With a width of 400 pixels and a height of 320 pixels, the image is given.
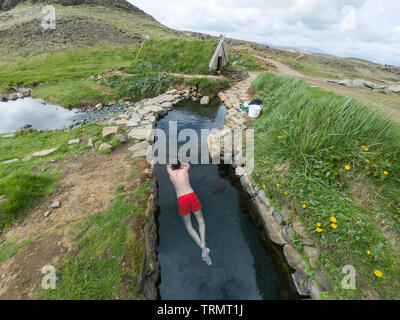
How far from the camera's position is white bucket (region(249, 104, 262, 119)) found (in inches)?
385

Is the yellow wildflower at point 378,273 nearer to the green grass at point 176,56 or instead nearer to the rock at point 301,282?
the rock at point 301,282

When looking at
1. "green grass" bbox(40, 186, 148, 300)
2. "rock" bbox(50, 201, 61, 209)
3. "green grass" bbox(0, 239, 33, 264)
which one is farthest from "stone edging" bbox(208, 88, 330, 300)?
"green grass" bbox(0, 239, 33, 264)

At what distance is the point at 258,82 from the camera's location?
13617mm

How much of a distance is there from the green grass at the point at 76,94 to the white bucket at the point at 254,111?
11059 millimetres

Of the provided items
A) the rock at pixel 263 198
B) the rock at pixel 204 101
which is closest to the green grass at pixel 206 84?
the rock at pixel 204 101

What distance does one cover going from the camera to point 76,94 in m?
13.8

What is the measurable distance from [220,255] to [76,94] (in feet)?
54.2

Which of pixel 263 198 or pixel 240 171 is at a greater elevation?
pixel 240 171

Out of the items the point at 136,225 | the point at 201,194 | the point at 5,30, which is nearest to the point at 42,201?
the point at 136,225

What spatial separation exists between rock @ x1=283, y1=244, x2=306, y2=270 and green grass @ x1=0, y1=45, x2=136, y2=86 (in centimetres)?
2339

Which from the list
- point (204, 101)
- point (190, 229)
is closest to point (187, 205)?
point (190, 229)

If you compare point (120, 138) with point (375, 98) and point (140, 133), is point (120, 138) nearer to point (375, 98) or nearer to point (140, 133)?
point (140, 133)

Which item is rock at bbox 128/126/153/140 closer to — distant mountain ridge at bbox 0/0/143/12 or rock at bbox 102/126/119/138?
rock at bbox 102/126/119/138
